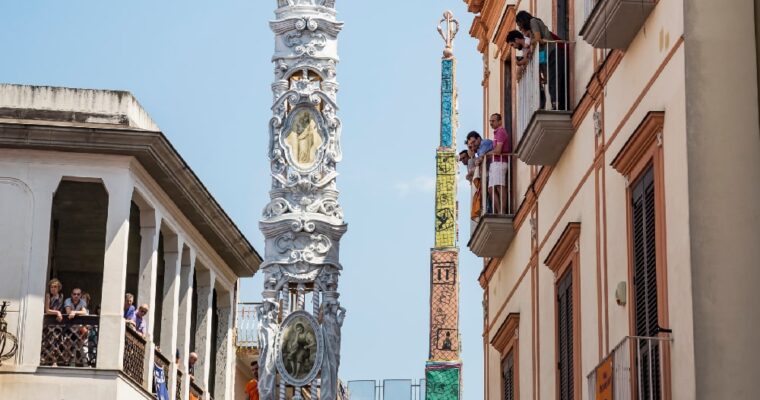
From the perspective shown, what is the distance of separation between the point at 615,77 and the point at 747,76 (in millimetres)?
2793

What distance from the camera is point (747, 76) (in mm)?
13945

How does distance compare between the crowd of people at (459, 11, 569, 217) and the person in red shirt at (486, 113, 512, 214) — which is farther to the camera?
the person in red shirt at (486, 113, 512, 214)

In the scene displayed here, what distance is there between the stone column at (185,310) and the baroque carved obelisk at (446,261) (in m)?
49.0

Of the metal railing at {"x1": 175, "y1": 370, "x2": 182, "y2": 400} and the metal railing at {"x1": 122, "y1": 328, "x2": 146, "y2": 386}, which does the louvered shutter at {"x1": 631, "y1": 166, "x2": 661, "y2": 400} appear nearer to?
the metal railing at {"x1": 122, "y1": 328, "x2": 146, "y2": 386}

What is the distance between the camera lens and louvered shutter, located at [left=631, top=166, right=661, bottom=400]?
1414 cm

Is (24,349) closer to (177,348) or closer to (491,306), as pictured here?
(177,348)

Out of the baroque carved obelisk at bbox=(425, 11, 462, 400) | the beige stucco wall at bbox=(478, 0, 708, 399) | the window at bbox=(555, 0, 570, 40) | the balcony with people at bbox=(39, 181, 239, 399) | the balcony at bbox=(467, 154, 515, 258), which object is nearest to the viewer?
the beige stucco wall at bbox=(478, 0, 708, 399)

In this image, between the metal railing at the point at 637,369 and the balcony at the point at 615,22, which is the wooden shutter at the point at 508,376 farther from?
the metal railing at the point at 637,369

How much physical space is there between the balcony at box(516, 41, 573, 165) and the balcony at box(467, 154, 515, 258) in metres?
Result: 2.94

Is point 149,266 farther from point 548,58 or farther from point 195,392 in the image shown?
point 548,58

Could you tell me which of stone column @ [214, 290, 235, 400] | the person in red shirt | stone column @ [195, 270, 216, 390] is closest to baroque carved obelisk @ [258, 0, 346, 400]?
the person in red shirt

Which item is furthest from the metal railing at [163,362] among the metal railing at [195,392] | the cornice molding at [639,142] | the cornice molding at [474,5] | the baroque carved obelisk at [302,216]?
the cornice molding at [639,142]

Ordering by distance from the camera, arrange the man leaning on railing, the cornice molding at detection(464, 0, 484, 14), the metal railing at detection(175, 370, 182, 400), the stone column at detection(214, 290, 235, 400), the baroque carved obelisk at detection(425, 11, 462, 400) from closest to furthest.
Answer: the man leaning on railing < the cornice molding at detection(464, 0, 484, 14) < the metal railing at detection(175, 370, 182, 400) < the stone column at detection(214, 290, 235, 400) < the baroque carved obelisk at detection(425, 11, 462, 400)

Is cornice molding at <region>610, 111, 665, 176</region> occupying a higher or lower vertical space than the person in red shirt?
lower
